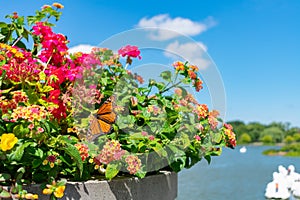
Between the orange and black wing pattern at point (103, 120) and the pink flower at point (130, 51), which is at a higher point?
the pink flower at point (130, 51)

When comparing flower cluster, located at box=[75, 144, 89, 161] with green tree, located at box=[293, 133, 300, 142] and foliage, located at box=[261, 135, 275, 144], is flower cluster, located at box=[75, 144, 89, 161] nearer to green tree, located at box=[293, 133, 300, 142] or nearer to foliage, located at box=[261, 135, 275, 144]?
green tree, located at box=[293, 133, 300, 142]

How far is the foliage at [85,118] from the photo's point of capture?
1035 mm

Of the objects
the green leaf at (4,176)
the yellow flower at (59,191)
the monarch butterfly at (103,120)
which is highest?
the monarch butterfly at (103,120)

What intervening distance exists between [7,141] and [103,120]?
1.13 feet

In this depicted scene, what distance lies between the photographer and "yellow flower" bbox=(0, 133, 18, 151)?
966 mm

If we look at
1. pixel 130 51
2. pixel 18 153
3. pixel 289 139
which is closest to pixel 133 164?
pixel 18 153

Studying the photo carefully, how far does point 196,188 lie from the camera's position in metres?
5.39

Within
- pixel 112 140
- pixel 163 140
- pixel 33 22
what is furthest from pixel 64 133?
pixel 33 22

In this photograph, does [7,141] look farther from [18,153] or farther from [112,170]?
[112,170]

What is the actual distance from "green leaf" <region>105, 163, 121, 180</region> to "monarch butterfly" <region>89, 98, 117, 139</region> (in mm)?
130

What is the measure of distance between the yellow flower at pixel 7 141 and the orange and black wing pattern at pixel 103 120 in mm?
291

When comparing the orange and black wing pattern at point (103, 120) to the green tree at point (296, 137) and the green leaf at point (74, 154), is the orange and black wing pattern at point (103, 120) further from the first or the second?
the green tree at point (296, 137)

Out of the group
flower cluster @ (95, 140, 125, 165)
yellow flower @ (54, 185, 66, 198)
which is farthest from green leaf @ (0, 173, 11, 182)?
flower cluster @ (95, 140, 125, 165)

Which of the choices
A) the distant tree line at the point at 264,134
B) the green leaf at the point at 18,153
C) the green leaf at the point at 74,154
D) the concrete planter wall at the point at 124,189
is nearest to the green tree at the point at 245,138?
the distant tree line at the point at 264,134
